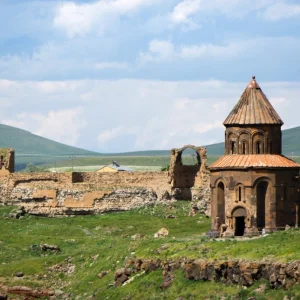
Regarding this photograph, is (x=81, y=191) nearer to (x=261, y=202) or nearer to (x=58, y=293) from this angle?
(x=261, y=202)

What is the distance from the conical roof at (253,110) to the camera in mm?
72812

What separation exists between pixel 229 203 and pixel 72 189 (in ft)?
77.5

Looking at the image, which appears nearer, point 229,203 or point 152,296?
point 152,296

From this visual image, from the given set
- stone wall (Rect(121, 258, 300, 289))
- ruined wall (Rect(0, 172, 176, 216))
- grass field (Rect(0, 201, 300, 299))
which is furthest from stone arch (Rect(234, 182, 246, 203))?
ruined wall (Rect(0, 172, 176, 216))

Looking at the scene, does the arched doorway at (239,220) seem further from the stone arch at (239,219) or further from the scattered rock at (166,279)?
the scattered rock at (166,279)

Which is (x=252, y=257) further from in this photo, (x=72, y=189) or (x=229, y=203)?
(x=72, y=189)

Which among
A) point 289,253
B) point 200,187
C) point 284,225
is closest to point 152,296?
point 289,253

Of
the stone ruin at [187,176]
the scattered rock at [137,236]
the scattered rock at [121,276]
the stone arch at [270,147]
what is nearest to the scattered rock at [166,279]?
the scattered rock at [121,276]

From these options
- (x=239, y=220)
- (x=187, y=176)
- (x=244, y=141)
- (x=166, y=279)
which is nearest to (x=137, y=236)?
(x=239, y=220)

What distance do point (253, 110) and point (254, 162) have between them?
9.15 ft

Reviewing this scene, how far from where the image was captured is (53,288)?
69.8 meters

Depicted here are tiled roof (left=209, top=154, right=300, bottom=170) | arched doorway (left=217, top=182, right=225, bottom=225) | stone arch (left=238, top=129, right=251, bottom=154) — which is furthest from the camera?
arched doorway (left=217, top=182, right=225, bottom=225)

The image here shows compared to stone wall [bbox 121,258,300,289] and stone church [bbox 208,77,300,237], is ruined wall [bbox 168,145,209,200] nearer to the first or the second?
stone church [bbox 208,77,300,237]

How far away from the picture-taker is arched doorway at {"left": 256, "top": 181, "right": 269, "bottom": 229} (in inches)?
→ 2820
